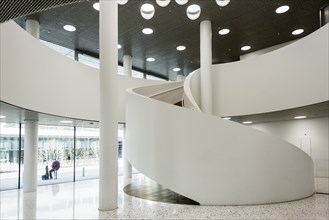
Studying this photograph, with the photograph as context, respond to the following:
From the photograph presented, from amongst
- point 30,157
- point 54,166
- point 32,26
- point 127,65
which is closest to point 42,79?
point 32,26

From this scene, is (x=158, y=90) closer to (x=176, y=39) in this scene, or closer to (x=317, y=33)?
(x=176, y=39)

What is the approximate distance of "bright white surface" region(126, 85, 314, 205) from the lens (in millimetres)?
6047

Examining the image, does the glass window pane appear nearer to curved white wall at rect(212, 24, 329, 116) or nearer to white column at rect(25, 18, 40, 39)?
white column at rect(25, 18, 40, 39)

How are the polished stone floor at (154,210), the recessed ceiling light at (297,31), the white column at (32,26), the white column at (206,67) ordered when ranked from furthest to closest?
the recessed ceiling light at (297,31)
the white column at (206,67)
the white column at (32,26)
the polished stone floor at (154,210)

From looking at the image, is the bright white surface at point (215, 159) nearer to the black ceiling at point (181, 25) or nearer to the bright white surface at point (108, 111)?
the bright white surface at point (108, 111)

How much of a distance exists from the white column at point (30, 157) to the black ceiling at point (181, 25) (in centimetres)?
347

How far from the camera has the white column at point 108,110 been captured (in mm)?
5770

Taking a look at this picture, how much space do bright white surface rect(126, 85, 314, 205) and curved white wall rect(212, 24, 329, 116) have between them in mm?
2104

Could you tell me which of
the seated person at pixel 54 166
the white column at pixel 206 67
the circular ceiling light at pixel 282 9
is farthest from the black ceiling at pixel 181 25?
the seated person at pixel 54 166

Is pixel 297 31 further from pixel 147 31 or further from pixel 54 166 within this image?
pixel 54 166

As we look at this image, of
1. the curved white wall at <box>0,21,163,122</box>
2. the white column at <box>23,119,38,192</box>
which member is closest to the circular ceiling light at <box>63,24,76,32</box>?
the curved white wall at <box>0,21,163,122</box>

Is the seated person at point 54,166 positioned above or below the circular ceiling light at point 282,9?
below

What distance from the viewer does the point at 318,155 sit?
11.1m

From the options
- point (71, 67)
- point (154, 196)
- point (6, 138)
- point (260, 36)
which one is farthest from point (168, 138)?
point (6, 138)
